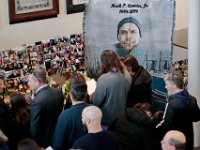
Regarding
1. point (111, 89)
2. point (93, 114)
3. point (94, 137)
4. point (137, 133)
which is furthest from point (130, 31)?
point (94, 137)

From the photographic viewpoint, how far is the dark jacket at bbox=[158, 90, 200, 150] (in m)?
4.63

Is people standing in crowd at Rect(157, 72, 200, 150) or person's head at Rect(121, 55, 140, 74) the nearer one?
people standing in crowd at Rect(157, 72, 200, 150)

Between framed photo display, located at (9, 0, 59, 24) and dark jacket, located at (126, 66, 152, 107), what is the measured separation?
1.63 metres

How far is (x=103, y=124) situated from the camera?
525 centimetres

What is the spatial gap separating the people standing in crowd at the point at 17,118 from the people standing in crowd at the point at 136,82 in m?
1.35

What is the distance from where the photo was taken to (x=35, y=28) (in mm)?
6559

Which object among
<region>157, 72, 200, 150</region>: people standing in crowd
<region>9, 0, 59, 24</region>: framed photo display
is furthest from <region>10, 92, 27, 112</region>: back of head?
<region>9, 0, 59, 24</region>: framed photo display

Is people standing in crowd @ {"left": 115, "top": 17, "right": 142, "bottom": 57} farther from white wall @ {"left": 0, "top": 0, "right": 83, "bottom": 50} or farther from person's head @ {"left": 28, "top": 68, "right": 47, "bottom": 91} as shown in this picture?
person's head @ {"left": 28, "top": 68, "right": 47, "bottom": 91}

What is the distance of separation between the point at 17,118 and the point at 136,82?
1.53 metres

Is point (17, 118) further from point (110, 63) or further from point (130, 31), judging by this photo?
point (130, 31)

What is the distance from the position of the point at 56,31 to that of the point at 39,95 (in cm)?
216

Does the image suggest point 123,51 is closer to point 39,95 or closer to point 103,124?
point 103,124

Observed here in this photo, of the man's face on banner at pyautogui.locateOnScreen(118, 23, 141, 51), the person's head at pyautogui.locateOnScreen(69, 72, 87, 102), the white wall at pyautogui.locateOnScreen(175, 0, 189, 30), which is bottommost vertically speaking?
the person's head at pyautogui.locateOnScreen(69, 72, 87, 102)

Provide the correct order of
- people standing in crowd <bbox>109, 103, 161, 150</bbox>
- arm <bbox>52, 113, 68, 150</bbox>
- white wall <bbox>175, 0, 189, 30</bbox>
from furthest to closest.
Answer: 1. white wall <bbox>175, 0, 189, 30</bbox>
2. arm <bbox>52, 113, 68, 150</bbox>
3. people standing in crowd <bbox>109, 103, 161, 150</bbox>
